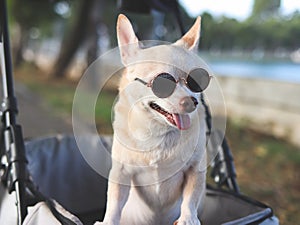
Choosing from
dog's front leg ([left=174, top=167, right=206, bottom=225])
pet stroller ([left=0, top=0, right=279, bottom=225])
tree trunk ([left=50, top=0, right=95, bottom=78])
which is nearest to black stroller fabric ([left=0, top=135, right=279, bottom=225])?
pet stroller ([left=0, top=0, right=279, bottom=225])

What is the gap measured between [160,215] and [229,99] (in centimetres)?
341

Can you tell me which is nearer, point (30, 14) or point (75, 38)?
point (75, 38)

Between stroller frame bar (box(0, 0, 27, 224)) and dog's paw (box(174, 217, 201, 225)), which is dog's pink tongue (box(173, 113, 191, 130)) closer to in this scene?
dog's paw (box(174, 217, 201, 225))

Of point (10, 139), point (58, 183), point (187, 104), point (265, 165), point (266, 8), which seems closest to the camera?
point (187, 104)

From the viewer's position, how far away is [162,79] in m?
0.82

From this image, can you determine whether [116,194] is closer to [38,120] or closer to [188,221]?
[188,221]

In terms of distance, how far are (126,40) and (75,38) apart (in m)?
6.57

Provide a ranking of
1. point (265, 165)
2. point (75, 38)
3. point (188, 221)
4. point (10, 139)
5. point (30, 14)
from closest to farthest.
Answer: point (188, 221)
point (10, 139)
point (265, 165)
point (75, 38)
point (30, 14)

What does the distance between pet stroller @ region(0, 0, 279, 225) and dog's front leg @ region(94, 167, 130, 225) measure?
91mm

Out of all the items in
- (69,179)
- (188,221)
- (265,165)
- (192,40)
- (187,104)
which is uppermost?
(192,40)

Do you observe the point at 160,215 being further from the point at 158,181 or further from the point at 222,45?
the point at 222,45

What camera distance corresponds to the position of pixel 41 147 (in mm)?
1704

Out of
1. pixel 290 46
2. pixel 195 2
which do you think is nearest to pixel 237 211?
pixel 195 2

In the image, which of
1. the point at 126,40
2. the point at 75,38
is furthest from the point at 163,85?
the point at 75,38
